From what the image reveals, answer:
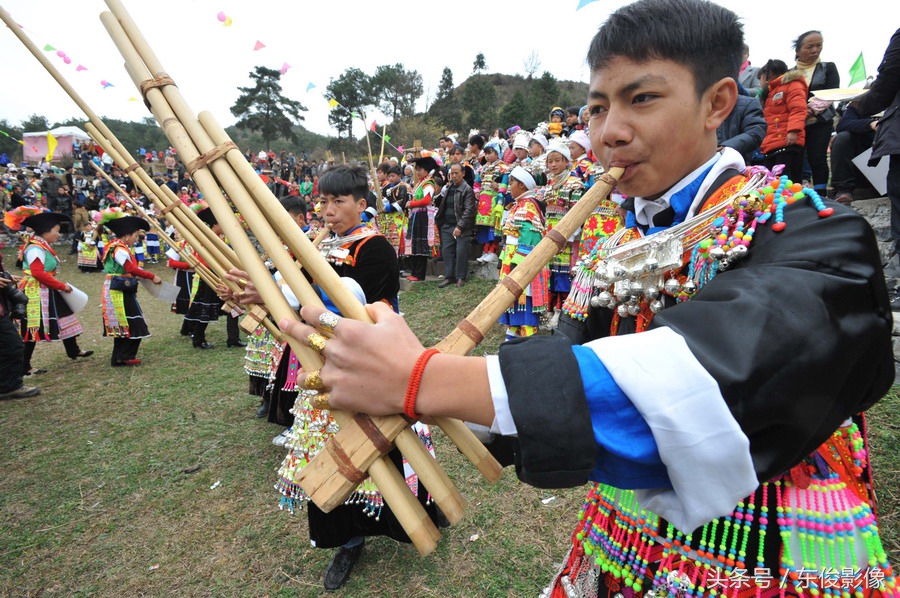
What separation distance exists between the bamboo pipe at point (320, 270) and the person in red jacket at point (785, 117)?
18.6 ft

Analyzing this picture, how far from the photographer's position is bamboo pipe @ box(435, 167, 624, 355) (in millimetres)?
1055

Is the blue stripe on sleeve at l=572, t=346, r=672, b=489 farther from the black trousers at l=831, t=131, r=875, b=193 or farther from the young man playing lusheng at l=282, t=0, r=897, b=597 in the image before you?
the black trousers at l=831, t=131, r=875, b=193

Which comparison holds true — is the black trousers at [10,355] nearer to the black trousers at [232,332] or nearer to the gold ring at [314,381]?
the black trousers at [232,332]

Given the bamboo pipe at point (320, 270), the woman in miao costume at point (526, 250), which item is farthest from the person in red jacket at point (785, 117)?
the bamboo pipe at point (320, 270)

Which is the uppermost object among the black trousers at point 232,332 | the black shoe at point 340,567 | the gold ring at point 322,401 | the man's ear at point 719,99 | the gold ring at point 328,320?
the man's ear at point 719,99

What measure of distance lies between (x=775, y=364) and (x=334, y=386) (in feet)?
2.43

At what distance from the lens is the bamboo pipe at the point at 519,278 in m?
1.05

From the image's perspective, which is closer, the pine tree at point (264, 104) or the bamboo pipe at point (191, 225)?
the bamboo pipe at point (191, 225)

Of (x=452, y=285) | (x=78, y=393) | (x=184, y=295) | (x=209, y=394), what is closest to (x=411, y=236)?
(x=452, y=285)

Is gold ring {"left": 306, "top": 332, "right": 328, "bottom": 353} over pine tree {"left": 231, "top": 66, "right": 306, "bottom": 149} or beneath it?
beneath

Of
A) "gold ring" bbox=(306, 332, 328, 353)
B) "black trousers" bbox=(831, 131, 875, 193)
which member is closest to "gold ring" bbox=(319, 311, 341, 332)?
"gold ring" bbox=(306, 332, 328, 353)

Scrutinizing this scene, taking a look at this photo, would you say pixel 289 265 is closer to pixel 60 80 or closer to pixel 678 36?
pixel 678 36

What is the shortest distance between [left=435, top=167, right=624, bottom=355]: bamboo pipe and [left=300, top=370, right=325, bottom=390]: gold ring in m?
0.25

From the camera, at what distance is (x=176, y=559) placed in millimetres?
3256
